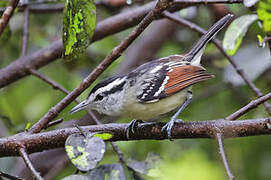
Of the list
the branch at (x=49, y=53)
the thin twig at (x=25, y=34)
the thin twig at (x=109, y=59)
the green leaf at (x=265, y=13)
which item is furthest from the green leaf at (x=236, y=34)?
the thin twig at (x=25, y=34)

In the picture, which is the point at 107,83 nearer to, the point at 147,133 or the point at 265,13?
the point at 147,133

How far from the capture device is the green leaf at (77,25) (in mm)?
1786

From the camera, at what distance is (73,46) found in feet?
6.01

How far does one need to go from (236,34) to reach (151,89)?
2.16ft

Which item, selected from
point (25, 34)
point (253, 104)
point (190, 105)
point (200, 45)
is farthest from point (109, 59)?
point (190, 105)

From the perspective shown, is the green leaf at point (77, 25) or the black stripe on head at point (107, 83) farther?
the black stripe on head at point (107, 83)

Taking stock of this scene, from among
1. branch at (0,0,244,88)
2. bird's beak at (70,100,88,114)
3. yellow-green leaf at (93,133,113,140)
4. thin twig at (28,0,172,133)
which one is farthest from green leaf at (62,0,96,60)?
branch at (0,0,244,88)

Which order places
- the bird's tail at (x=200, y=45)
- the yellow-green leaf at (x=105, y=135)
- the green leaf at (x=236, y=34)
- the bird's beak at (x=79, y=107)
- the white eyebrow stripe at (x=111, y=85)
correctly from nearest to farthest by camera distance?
the yellow-green leaf at (x=105, y=135), the green leaf at (x=236, y=34), the bird's beak at (x=79, y=107), the bird's tail at (x=200, y=45), the white eyebrow stripe at (x=111, y=85)

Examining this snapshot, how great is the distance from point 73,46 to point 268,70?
203 cm

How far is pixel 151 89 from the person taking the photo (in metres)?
2.63

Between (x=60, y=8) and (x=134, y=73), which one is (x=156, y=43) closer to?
(x=60, y=8)

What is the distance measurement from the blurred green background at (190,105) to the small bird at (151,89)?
1.80 ft

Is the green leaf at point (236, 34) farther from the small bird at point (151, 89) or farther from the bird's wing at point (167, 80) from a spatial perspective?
the bird's wing at point (167, 80)

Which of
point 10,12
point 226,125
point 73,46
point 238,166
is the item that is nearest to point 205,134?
point 226,125
